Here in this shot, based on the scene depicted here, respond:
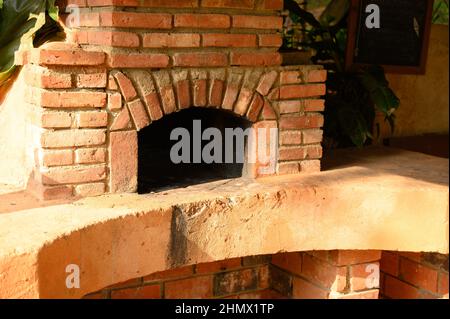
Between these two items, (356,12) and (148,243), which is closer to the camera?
(148,243)

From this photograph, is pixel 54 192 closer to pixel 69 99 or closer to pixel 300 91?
pixel 69 99

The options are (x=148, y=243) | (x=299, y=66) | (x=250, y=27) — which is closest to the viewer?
(x=148, y=243)

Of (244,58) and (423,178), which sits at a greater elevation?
(244,58)

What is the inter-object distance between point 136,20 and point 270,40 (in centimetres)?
70

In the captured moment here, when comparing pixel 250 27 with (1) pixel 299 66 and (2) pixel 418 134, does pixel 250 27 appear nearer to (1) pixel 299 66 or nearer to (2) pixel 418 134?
(1) pixel 299 66

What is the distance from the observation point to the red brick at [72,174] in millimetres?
2506

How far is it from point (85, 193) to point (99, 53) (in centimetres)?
60

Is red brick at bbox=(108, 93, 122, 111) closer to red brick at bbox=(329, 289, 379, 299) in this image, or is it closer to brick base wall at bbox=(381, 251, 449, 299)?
A: red brick at bbox=(329, 289, 379, 299)

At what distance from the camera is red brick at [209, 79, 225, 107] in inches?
110

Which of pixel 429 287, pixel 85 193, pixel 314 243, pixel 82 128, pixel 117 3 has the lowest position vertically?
pixel 429 287

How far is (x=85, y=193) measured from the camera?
102 inches

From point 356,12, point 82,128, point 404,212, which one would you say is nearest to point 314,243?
point 404,212

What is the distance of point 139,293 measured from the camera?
3324 millimetres

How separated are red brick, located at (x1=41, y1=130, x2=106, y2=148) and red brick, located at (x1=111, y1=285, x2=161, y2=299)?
1.06m
